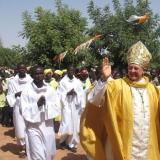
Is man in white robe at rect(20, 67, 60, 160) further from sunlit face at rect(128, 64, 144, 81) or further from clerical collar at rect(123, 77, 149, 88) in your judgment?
sunlit face at rect(128, 64, 144, 81)

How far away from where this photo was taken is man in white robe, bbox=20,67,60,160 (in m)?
8.92

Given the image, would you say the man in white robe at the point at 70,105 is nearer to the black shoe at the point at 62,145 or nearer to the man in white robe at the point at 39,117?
the black shoe at the point at 62,145

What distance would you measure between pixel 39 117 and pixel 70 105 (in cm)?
347

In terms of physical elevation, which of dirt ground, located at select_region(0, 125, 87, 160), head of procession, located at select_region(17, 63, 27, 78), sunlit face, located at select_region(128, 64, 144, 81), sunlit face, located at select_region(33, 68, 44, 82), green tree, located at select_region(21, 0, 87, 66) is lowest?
→ dirt ground, located at select_region(0, 125, 87, 160)

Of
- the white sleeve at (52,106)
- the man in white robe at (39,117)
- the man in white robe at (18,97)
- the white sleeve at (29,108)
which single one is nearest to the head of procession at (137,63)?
the man in white robe at (39,117)

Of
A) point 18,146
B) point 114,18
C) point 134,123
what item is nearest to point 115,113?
point 134,123

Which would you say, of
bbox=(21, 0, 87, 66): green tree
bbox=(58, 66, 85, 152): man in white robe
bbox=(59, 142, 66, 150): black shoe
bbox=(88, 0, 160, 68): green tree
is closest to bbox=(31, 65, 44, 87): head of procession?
bbox=(58, 66, 85, 152): man in white robe

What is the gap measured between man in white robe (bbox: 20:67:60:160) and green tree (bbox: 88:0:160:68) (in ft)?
31.2

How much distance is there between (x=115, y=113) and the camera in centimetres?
606

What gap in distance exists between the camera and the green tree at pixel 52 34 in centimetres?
2431

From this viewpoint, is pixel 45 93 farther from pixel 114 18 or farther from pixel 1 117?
pixel 114 18

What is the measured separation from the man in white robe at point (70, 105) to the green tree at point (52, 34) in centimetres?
1155

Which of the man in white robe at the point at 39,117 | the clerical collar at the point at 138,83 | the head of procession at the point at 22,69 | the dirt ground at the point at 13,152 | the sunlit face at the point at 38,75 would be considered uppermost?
the head of procession at the point at 22,69

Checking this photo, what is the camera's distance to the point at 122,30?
62.6 feet
